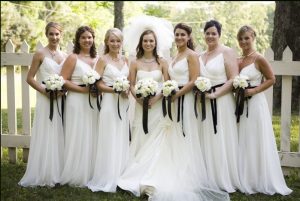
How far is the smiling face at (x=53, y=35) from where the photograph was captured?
6.02 m

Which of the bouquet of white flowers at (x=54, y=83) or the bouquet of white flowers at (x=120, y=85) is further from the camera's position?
the bouquet of white flowers at (x=54, y=83)

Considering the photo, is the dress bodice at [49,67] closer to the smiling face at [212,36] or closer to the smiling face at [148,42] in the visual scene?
the smiling face at [148,42]

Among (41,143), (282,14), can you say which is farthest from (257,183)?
(282,14)

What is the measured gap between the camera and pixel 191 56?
579 centimetres

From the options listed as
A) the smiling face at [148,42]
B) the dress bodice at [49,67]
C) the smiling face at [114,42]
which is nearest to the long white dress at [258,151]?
the smiling face at [148,42]

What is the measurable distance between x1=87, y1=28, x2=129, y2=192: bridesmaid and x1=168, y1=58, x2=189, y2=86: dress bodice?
700mm

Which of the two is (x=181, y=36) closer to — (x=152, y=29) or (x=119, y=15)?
(x=152, y=29)

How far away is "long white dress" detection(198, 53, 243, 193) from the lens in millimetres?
5754

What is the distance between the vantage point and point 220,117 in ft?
19.1

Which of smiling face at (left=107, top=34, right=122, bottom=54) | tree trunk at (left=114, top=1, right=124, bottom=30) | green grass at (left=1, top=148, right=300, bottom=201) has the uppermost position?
tree trunk at (left=114, top=1, right=124, bottom=30)

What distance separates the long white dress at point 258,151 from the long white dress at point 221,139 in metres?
0.14

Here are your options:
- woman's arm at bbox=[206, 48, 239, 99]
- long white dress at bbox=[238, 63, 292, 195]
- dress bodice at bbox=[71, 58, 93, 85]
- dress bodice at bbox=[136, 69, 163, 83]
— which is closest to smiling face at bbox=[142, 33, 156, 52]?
dress bodice at bbox=[136, 69, 163, 83]

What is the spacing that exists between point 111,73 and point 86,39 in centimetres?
62

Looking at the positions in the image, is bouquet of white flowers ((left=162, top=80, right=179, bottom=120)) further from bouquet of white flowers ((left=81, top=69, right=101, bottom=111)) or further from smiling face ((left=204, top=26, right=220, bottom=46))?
bouquet of white flowers ((left=81, top=69, right=101, bottom=111))
